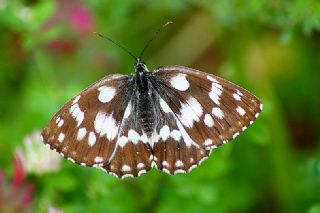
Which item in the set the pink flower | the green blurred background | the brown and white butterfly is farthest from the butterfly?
the pink flower

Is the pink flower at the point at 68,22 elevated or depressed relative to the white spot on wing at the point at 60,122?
elevated

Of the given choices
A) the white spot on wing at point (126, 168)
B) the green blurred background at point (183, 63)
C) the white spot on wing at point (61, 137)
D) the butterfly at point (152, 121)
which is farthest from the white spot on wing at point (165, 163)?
the green blurred background at point (183, 63)

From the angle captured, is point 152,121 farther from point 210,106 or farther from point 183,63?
point 183,63

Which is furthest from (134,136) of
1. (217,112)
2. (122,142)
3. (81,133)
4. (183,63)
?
(183,63)

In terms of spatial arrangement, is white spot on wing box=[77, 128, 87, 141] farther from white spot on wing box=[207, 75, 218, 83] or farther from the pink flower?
the pink flower

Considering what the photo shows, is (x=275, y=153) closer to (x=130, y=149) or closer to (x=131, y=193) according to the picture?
(x=131, y=193)

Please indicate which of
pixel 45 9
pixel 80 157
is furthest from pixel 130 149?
pixel 45 9

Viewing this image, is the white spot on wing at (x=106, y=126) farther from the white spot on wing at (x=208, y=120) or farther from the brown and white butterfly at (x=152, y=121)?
the white spot on wing at (x=208, y=120)

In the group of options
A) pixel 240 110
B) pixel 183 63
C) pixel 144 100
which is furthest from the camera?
pixel 183 63
